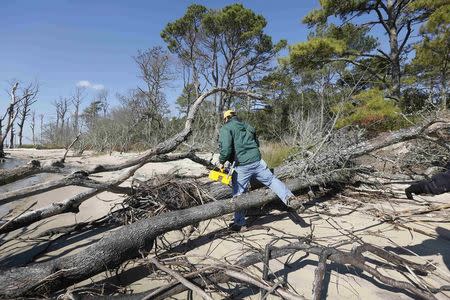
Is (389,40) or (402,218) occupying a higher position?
(389,40)

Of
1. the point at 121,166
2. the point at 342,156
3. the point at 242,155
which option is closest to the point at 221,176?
the point at 242,155

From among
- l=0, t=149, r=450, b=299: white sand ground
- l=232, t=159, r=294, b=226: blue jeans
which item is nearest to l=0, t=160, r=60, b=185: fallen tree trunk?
l=0, t=149, r=450, b=299: white sand ground

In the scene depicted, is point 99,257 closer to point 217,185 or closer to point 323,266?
point 323,266

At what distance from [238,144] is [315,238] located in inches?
63.3

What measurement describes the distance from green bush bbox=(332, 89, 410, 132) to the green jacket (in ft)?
22.4

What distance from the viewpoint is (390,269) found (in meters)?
3.22

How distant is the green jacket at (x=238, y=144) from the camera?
461cm

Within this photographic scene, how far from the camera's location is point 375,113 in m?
10.7

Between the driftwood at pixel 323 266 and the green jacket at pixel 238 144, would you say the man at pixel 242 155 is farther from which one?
the driftwood at pixel 323 266

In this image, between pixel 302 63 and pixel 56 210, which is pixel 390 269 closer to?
pixel 56 210

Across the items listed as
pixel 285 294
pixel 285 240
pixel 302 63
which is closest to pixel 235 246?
pixel 285 240

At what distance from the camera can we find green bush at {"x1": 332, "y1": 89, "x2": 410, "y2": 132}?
10.6 metres

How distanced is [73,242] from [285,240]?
2.92 m

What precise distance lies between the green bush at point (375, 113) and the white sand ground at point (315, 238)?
196 inches
